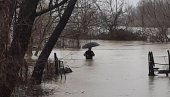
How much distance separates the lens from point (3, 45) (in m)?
10.6

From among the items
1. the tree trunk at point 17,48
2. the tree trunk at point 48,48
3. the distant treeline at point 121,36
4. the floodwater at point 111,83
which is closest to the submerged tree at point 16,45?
the tree trunk at point 17,48

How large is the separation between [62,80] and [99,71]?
130 inches

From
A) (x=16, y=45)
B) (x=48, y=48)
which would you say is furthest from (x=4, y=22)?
(x=48, y=48)

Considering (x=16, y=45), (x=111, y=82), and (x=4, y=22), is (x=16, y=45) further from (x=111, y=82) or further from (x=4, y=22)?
(x=111, y=82)

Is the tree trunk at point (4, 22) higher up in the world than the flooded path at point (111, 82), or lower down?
higher up

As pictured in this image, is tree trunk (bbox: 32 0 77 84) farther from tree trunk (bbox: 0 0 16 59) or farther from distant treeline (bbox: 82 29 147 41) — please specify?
distant treeline (bbox: 82 29 147 41)

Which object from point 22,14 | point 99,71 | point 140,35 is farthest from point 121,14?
point 22,14

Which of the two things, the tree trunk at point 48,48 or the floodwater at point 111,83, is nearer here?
the floodwater at point 111,83

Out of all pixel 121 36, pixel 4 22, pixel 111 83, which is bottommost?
pixel 111 83

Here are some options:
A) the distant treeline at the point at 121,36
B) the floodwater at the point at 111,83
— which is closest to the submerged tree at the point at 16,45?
the floodwater at the point at 111,83

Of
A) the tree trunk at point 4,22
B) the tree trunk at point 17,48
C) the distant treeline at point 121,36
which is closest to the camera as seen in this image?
the tree trunk at point 4,22

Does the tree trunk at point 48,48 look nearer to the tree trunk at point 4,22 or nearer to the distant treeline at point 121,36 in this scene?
the tree trunk at point 4,22

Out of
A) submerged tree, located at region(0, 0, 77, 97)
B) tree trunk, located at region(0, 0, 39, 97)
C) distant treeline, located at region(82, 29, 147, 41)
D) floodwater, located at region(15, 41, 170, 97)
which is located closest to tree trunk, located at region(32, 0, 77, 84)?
floodwater, located at region(15, 41, 170, 97)

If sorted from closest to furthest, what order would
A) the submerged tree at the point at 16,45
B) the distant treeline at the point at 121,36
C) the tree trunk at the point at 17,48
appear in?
the submerged tree at the point at 16,45, the tree trunk at the point at 17,48, the distant treeline at the point at 121,36
